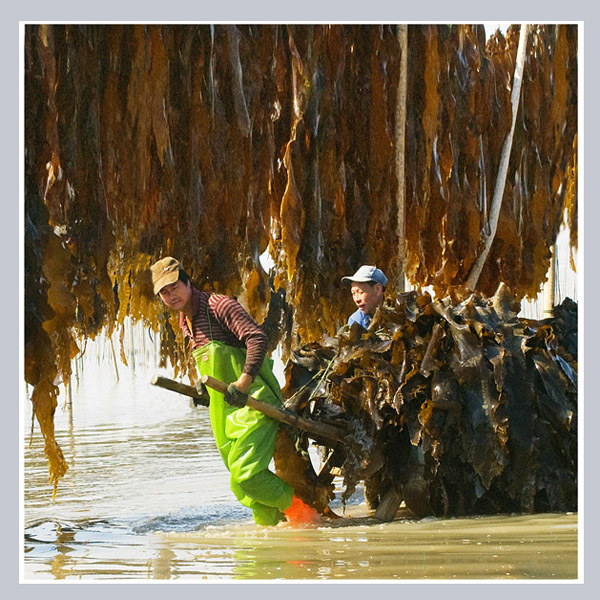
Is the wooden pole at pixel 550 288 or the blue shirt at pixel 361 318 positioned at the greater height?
the wooden pole at pixel 550 288

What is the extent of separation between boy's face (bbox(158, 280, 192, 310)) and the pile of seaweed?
0.66 m

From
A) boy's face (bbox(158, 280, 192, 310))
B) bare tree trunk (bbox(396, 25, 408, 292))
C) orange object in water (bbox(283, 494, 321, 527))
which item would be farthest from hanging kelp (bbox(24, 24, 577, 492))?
orange object in water (bbox(283, 494, 321, 527))

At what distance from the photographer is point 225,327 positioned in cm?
483

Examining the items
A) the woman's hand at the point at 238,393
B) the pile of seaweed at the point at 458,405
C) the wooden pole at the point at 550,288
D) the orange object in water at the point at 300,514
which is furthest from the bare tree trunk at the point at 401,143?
the orange object in water at the point at 300,514

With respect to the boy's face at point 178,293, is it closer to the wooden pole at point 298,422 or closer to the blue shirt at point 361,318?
the wooden pole at point 298,422

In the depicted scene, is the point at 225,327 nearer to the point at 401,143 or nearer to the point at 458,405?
the point at 458,405

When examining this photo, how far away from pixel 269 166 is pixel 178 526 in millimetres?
1681

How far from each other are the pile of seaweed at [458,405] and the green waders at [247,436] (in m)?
0.17

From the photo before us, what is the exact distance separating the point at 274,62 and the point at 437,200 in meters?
1.00

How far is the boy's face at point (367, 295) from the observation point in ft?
16.6

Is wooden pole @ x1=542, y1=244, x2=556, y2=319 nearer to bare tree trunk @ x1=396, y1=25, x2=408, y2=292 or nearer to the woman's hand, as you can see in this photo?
bare tree trunk @ x1=396, y1=25, x2=408, y2=292

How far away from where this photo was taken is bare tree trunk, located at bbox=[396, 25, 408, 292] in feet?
16.9

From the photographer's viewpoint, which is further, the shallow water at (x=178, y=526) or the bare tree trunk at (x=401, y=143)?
the bare tree trunk at (x=401, y=143)

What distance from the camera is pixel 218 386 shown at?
463cm
